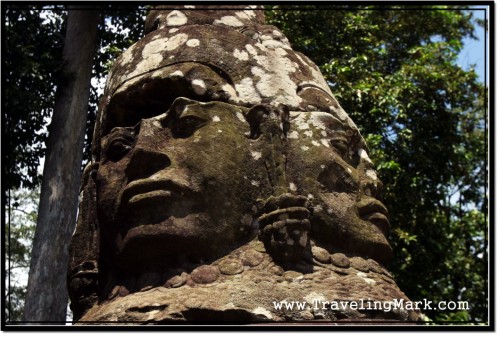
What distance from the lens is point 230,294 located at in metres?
2.64

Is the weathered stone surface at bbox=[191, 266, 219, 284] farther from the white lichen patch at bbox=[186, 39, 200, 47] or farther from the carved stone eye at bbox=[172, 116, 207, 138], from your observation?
the white lichen patch at bbox=[186, 39, 200, 47]

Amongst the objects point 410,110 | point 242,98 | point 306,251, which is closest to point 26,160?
point 410,110

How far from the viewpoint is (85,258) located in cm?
335

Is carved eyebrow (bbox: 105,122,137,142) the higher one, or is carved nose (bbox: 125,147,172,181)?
carved eyebrow (bbox: 105,122,137,142)

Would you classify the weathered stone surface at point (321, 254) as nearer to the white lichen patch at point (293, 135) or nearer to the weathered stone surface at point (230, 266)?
the weathered stone surface at point (230, 266)

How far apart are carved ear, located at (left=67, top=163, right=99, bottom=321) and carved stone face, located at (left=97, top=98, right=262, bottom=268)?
225mm

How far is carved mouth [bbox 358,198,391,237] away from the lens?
3.22 metres

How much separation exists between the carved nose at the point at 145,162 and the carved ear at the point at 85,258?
0.49 metres

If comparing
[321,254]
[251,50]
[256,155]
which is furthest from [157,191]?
[251,50]

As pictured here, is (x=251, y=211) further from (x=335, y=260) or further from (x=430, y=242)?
(x=430, y=242)

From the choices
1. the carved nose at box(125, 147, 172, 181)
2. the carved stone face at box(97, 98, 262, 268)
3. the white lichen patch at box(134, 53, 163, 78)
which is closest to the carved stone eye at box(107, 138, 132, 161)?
the carved stone face at box(97, 98, 262, 268)

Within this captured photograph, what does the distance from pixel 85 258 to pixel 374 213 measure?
4.74 ft

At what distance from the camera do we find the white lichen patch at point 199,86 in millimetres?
3365

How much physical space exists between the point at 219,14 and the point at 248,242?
1.70 m
